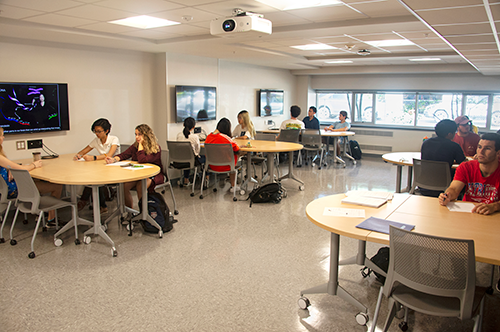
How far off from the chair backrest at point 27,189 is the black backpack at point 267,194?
A: 9.60 ft

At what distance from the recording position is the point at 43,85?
5352mm

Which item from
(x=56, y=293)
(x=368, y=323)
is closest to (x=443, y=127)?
(x=368, y=323)

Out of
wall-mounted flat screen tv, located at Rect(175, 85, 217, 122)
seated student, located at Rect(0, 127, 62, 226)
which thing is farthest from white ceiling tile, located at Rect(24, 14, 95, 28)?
wall-mounted flat screen tv, located at Rect(175, 85, 217, 122)

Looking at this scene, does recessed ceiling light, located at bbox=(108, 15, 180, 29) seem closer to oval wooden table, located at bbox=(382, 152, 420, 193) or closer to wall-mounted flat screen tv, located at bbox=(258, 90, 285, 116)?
oval wooden table, located at bbox=(382, 152, 420, 193)

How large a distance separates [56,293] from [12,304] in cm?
31

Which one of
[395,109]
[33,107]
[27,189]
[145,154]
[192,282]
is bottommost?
[192,282]

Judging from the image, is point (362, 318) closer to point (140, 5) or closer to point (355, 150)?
point (140, 5)

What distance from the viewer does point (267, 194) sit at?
5723 mm

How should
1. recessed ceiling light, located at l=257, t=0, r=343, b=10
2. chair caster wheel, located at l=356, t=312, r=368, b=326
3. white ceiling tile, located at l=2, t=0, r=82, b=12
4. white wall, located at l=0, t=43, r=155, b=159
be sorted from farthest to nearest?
white wall, located at l=0, t=43, r=155, b=159, recessed ceiling light, located at l=257, t=0, r=343, b=10, white ceiling tile, located at l=2, t=0, r=82, b=12, chair caster wheel, located at l=356, t=312, r=368, b=326

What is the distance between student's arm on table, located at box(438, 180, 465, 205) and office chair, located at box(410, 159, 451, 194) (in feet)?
4.63

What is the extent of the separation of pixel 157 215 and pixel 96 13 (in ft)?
7.61

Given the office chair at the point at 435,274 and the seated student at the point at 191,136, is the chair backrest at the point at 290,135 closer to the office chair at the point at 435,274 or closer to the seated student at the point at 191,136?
the seated student at the point at 191,136

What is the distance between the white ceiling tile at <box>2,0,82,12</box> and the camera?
341 cm

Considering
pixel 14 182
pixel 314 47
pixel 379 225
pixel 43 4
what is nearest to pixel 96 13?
pixel 43 4
